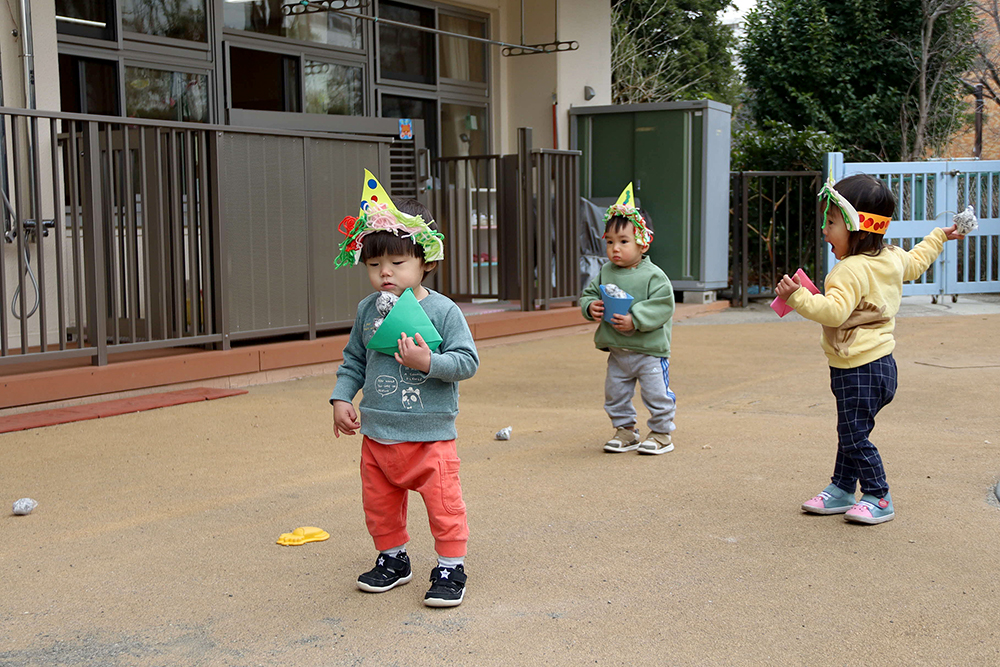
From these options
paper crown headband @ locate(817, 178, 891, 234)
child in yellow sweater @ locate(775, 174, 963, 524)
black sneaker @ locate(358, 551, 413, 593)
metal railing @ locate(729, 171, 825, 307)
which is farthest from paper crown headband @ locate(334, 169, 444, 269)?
metal railing @ locate(729, 171, 825, 307)

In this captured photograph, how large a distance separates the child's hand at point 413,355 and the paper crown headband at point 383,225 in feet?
1.07

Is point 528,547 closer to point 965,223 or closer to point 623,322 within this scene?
point 623,322

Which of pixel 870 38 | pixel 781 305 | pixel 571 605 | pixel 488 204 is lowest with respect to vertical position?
pixel 571 605

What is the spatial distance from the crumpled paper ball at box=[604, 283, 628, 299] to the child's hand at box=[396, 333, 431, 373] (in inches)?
92.3

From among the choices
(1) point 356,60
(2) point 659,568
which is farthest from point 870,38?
(2) point 659,568

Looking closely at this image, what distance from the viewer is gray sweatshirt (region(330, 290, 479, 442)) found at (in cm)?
340

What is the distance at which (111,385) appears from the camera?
22.5 ft

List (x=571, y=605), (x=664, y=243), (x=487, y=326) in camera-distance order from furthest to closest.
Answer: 1. (x=664, y=243)
2. (x=487, y=326)
3. (x=571, y=605)

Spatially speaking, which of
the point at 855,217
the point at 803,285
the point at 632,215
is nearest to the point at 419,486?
the point at 803,285

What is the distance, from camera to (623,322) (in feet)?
17.8

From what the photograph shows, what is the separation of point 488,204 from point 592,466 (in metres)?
5.91

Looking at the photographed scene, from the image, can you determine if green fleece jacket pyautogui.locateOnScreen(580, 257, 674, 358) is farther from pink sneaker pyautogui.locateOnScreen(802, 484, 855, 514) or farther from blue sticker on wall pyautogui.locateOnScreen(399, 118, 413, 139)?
blue sticker on wall pyautogui.locateOnScreen(399, 118, 413, 139)

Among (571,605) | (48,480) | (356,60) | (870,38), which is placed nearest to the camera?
(571,605)

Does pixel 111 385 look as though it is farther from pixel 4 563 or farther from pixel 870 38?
pixel 870 38
